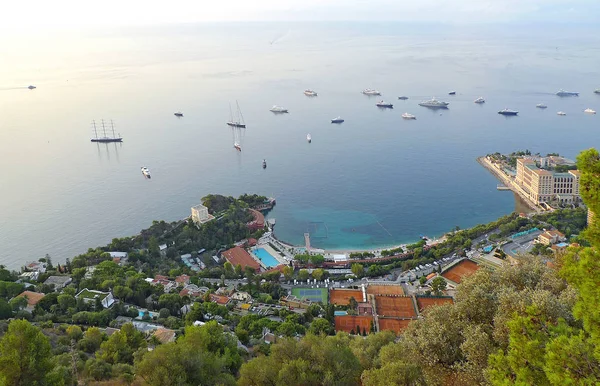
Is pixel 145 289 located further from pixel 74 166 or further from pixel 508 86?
pixel 508 86

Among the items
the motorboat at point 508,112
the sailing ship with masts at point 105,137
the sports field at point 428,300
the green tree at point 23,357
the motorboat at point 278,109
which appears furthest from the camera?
the motorboat at point 278,109

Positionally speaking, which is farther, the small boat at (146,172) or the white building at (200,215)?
the small boat at (146,172)

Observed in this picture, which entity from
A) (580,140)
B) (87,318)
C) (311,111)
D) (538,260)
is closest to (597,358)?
(538,260)

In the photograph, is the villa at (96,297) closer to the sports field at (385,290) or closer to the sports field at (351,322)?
the sports field at (351,322)

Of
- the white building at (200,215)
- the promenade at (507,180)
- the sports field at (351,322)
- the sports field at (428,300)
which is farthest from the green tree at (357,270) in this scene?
the promenade at (507,180)

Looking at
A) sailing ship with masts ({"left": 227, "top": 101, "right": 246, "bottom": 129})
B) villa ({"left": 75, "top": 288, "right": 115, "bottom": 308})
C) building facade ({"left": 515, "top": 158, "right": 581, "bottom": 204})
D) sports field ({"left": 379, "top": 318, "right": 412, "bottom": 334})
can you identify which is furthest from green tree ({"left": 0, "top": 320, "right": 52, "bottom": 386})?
sailing ship with masts ({"left": 227, "top": 101, "right": 246, "bottom": 129})

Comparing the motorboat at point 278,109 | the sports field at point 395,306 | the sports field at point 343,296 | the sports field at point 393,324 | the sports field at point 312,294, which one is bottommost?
the sports field at point 312,294

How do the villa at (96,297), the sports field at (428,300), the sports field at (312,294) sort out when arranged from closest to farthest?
the villa at (96,297)
the sports field at (428,300)
the sports field at (312,294)
